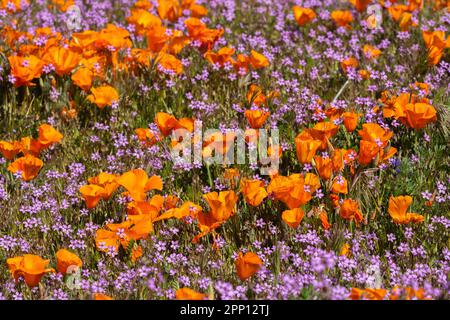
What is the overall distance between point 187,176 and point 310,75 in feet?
4.23

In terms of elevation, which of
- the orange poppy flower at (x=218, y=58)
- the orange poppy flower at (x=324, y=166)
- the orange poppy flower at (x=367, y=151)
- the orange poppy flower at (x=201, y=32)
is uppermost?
the orange poppy flower at (x=201, y=32)

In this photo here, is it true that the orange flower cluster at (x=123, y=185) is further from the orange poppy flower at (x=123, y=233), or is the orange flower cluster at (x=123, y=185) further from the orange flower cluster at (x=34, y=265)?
the orange flower cluster at (x=34, y=265)

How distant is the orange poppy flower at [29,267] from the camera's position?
3.20 m

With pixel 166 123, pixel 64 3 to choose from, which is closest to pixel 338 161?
pixel 166 123

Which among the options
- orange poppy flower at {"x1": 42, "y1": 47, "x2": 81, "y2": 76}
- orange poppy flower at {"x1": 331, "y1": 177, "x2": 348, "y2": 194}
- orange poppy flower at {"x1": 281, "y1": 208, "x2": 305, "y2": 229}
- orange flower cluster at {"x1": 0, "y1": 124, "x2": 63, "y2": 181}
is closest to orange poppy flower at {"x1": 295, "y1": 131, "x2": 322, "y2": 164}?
orange poppy flower at {"x1": 331, "y1": 177, "x2": 348, "y2": 194}

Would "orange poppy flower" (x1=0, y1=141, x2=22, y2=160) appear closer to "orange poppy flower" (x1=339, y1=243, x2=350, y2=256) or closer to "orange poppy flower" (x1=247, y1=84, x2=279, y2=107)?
"orange poppy flower" (x1=247, y1=84, x2=279, y2=107)

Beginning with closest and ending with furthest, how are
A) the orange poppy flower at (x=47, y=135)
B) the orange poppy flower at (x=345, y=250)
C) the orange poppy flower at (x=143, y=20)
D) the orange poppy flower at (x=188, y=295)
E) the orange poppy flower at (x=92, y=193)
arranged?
the orange poppy flower at (x=188, y=295) → the orange poppy flower at (x=345, y=250) → the orange poppy flower at (x=92, y=193) → the orange poppy flower at (x=47, y=135) → the orange poppy flower at (x=143, y=20)

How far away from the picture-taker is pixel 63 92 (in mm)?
4793

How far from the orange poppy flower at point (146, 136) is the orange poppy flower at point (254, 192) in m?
0.80

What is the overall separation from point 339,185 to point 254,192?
44 centimetres

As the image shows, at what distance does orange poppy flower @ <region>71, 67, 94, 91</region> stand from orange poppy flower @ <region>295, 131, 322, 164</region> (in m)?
1.43

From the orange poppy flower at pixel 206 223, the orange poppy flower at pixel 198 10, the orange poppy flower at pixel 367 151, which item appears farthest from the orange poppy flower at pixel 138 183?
the orange poppy flower at pixel 198 10

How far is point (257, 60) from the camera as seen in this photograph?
15.8 ft

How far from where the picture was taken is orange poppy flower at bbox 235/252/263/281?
3152 millimetres
